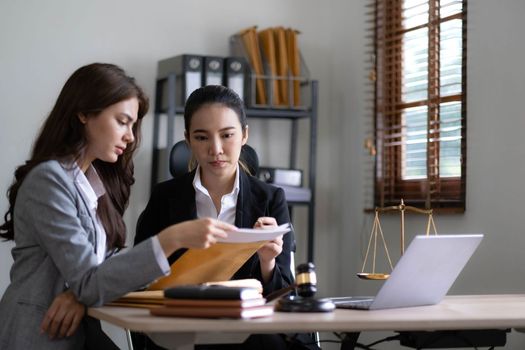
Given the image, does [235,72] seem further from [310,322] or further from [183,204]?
[310,322]

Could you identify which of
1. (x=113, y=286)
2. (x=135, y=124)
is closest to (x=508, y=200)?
(x=135, y=124)

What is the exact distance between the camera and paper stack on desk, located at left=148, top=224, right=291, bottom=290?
192 centimetres

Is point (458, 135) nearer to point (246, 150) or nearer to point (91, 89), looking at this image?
point (246, 150)

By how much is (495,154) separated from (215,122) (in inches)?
56.3

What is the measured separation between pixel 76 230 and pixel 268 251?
523mm

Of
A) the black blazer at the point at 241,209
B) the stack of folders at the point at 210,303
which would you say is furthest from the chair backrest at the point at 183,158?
the stack of folders at the point at 210,303

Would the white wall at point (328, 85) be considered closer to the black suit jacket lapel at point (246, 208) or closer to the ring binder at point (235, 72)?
the ring binder at point (235, 72)

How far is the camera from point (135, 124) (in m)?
2.30

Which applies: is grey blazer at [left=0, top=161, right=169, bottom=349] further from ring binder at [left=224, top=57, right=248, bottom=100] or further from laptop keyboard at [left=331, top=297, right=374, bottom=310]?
ring binder at [left=224, top=57, right=248, bottom=100]

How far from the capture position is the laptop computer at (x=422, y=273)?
6.18 feet

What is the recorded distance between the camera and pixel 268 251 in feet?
7.36

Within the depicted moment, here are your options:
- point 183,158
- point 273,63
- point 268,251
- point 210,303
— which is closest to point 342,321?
point 210,303

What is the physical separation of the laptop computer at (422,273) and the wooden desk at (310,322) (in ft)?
0.11

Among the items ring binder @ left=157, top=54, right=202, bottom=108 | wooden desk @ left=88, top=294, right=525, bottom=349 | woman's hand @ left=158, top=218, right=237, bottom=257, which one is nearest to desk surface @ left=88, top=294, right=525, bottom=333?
wooden desk @ left=88, top=294, right=525, bottom=349
